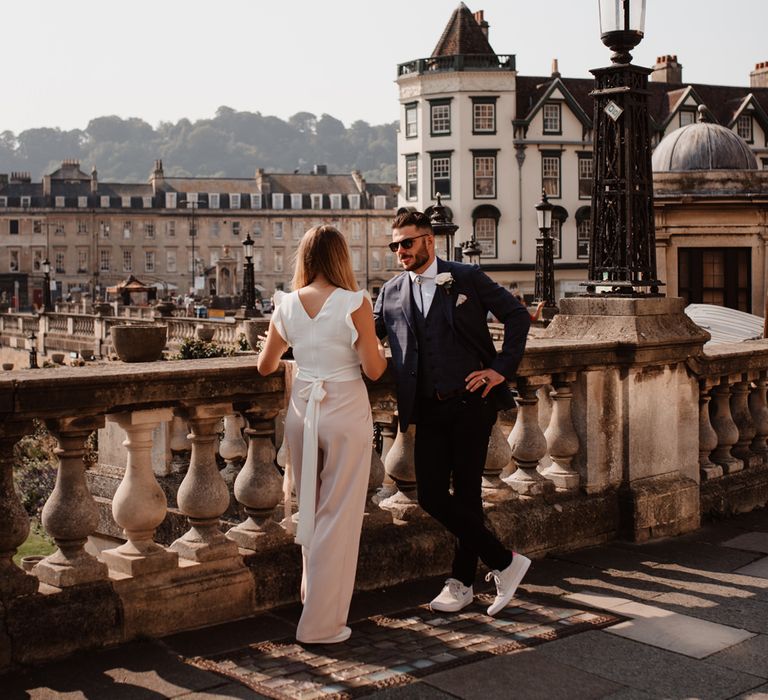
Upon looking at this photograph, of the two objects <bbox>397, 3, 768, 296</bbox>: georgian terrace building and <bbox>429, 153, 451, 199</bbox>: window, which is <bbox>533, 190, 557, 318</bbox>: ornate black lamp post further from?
<bbox>429, 153, 451, 199</bbox>: window

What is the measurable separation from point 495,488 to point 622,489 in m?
1.05

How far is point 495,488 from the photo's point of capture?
6.54m

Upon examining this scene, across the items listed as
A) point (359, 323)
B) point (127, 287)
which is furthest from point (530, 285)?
point (359, 323)

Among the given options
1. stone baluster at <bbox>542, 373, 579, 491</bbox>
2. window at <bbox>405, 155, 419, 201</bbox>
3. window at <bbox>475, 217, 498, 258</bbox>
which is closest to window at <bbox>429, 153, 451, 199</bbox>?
window at <bbox>405, 155, 419, 201</bbox>

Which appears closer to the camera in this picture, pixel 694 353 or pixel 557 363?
pixel 557 363

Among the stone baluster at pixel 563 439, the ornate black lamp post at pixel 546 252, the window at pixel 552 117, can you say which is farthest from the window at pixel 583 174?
the stone baluster at pixel 563 439

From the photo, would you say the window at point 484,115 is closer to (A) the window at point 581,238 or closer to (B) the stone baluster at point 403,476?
(A) the window at point 581,238

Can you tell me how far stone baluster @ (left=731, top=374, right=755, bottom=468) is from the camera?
8.24m

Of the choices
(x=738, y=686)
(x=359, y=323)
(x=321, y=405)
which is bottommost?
(x=738, y=686)

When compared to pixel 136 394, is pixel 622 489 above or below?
below

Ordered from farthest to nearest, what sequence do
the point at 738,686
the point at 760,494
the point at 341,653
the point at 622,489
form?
the point at 760,494, the point at 622,489, the point at 341,653, the point at 738,686

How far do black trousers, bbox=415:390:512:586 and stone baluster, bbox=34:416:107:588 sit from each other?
1.51m

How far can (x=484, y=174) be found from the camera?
192ft

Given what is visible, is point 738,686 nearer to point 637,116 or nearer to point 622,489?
point 622,489
